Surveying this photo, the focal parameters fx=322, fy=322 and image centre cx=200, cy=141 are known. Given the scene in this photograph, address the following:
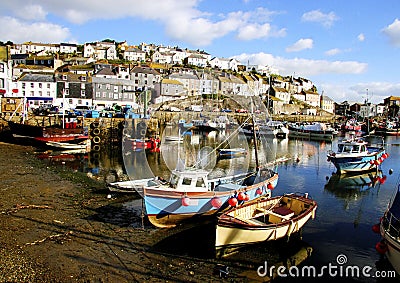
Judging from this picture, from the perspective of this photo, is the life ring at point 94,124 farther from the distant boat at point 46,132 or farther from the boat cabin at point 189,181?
the boat cabin at point 189,181

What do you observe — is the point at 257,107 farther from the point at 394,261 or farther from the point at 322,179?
the point at 394,261

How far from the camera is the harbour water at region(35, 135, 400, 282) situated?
12582mm

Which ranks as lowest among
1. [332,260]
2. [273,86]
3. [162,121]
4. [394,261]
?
[332,260]

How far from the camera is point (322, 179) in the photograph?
2547 cm

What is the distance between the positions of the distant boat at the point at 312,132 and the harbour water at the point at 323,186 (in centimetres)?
1420

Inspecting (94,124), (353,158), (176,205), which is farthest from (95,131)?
(176,205)

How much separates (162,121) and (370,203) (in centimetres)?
4038

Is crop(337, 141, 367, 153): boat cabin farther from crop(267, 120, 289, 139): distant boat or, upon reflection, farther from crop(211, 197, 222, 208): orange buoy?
crop(267, 120, 289, 139): distant boat

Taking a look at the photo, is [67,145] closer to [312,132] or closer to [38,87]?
[38,87]

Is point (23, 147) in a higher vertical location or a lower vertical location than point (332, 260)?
higher

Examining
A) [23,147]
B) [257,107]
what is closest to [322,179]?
[23,147]

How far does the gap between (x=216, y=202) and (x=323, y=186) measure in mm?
12143

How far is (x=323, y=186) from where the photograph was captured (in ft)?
76.3

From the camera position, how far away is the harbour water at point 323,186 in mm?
12582
